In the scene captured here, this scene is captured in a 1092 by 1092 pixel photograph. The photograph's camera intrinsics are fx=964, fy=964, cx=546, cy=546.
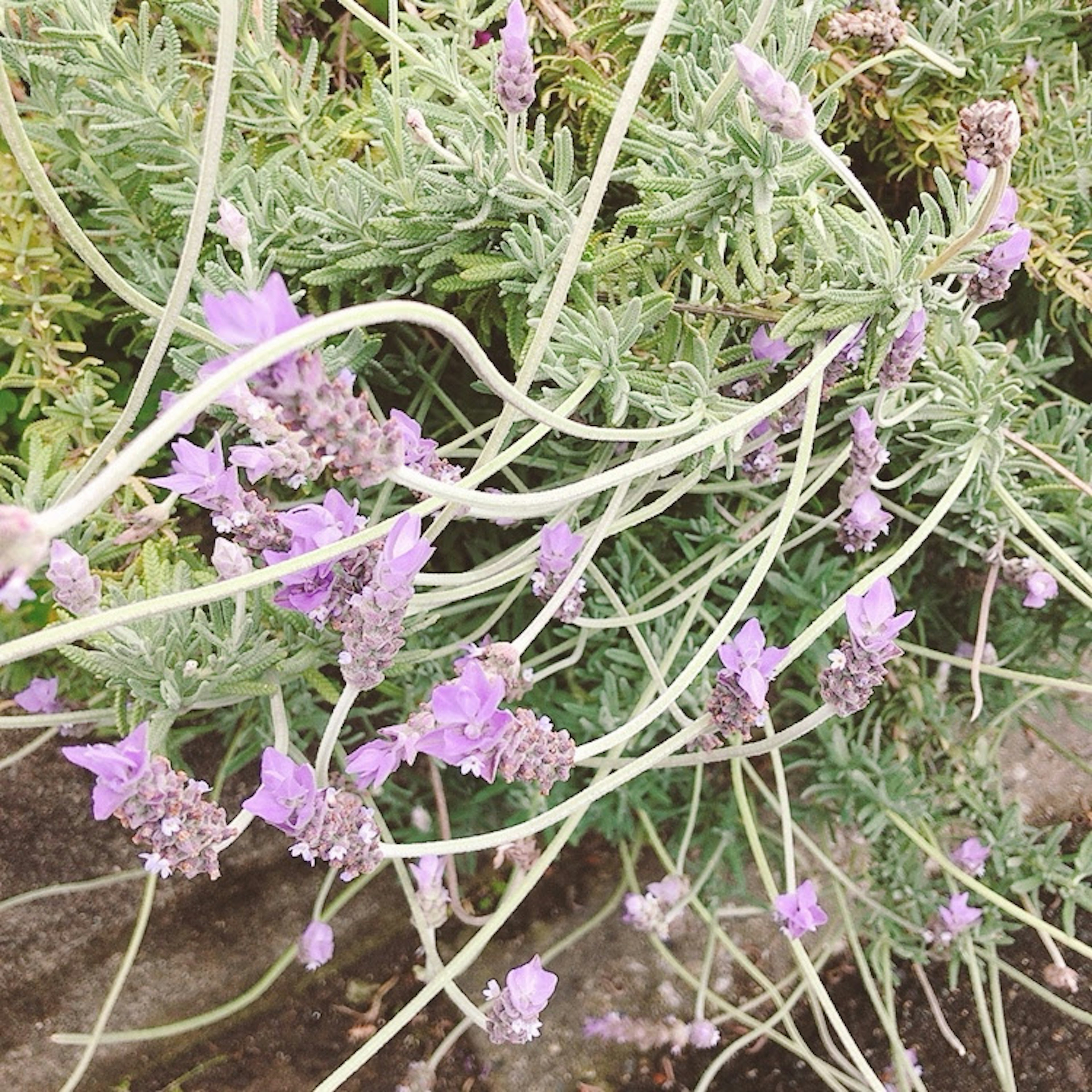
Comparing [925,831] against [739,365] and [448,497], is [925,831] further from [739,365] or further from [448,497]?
[448,497]

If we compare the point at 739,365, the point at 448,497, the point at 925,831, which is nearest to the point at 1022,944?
the point at 925,831

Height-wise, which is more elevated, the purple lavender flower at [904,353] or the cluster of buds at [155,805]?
the purple lavender flower at [904,353]

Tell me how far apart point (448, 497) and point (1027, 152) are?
3.29ft

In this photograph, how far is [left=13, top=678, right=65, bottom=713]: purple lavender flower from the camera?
101 cm

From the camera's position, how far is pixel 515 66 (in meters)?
0.63

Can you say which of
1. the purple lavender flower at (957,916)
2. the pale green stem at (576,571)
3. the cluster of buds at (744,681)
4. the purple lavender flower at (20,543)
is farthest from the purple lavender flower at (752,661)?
the purple lavender flower at (957,916)

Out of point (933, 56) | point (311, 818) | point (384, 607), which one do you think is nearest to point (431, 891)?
point (311, 818)

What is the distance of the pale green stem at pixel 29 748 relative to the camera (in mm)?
1058

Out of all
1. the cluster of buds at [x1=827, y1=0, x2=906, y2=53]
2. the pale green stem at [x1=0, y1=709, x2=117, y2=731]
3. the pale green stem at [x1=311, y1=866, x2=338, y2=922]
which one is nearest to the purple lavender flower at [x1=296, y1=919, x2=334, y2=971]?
the pale green stem at [x1=311, y1=866, x2=338, y2=922]

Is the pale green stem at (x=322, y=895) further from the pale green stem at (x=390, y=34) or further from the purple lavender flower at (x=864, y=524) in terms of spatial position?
the pale green stem at (x=390, y=34)

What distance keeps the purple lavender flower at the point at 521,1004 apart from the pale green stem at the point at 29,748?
610mm

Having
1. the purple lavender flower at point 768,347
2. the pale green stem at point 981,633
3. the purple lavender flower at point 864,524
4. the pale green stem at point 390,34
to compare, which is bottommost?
the pale green stem at point 981,633

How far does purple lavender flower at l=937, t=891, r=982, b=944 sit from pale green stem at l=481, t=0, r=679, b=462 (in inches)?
32.6

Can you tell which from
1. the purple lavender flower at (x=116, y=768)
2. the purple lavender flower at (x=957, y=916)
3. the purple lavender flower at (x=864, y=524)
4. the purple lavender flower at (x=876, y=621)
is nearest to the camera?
the purple lavender flower at (x=116, y=768)
